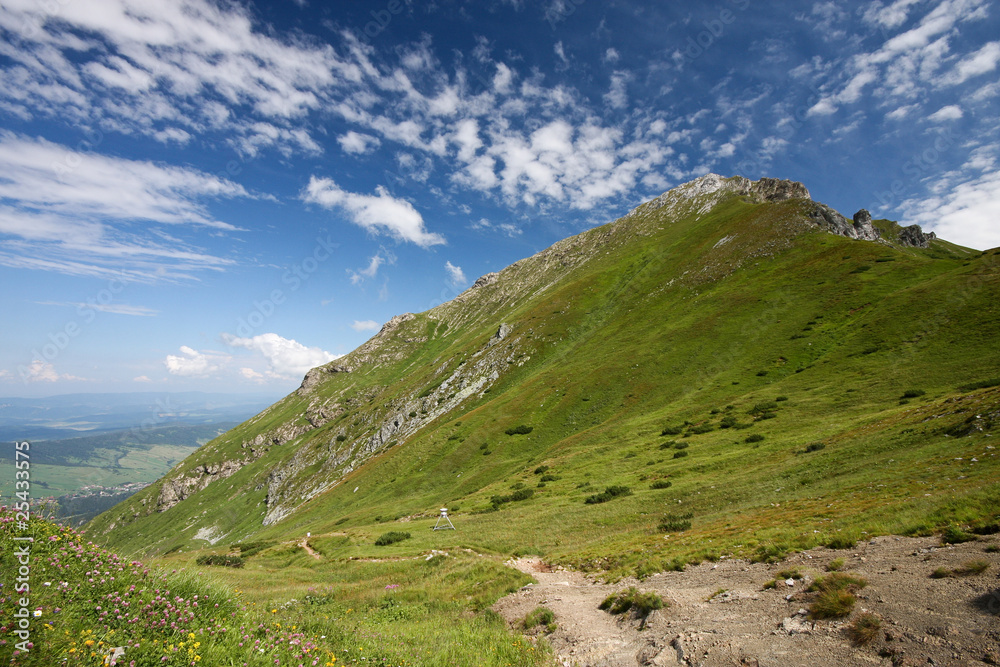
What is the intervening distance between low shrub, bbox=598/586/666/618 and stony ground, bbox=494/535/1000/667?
26 cm

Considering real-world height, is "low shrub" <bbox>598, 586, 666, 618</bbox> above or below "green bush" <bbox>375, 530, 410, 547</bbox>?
above

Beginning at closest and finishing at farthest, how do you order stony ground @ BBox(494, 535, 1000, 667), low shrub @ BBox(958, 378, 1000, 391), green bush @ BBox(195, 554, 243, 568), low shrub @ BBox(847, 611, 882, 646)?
1. stony ground @ BBox(494, 535, 1000, 667)
2. low shrub @ BBox(847, 611, 882, 646)
3. green bush @ BBox(195, 554, 243, 568)
4. low shrub @ BBox(958, 378, 1000, 391)

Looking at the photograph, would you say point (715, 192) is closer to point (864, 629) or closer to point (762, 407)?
point (762, 407)

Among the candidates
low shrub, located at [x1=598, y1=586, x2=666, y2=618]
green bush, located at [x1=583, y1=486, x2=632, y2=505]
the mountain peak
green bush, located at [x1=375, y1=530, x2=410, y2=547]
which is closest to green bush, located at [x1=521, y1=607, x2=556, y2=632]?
low shrub, located at [x1=598, y1=586, x2=666, y2=618]

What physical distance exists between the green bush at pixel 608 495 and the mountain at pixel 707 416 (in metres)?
0.22

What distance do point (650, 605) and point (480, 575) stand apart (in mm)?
9635

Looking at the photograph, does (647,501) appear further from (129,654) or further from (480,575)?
(129,654)

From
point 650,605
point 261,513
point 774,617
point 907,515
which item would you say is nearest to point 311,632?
point 650,605

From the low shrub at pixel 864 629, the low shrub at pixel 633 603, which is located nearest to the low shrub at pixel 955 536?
the low shrub at pixel 864 629

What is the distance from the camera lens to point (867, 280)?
Answer: 206 ft

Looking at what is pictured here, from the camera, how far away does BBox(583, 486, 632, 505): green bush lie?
3281cm

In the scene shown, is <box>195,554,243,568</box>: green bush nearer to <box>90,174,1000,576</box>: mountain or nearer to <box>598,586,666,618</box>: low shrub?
<box>90,174,1000,576</box>: mountain

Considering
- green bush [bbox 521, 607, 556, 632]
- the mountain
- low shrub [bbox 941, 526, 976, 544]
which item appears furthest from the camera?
the mountain

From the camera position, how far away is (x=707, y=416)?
1865 inches
